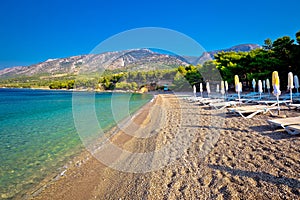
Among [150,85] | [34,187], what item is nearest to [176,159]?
[34,187]

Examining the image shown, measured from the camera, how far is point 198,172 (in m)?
3.86

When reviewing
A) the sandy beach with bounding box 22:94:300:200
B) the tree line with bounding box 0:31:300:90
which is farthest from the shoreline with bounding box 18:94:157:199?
the tree line with bounding box 0:31:300:90

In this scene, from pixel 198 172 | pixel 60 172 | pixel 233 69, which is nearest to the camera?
pixel 198 172

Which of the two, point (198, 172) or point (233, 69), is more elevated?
point (233, 69)

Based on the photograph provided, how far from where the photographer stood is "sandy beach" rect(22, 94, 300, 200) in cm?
308

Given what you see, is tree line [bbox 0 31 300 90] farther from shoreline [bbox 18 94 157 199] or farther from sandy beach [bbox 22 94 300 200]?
sandy beach [bbox 22 94 300 200]

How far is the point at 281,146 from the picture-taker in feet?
14.7

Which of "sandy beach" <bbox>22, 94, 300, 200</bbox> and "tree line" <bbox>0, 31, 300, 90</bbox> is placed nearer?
"sandy beach" <bbox>22, 94, 300, 200</bbox>

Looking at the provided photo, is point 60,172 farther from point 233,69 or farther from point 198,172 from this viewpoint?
point 233,69

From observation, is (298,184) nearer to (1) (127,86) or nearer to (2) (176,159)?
(2) (176,159)

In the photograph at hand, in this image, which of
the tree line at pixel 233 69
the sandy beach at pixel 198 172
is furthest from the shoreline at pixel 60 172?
the tree line at pixel 233 69

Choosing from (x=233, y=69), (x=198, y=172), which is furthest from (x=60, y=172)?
(x=233, y=69)

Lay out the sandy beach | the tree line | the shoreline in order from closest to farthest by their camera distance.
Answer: the sandy beach → the shoreline → the tree line

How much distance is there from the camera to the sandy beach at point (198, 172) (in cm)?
308
